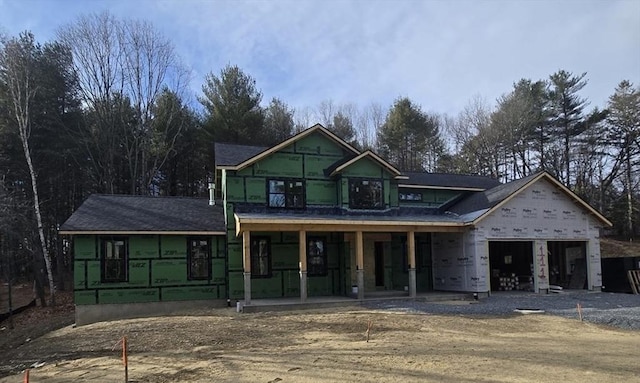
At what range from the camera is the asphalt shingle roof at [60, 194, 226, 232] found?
56.1 feet

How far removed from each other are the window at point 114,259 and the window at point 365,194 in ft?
28.8

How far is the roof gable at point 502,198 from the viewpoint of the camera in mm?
19609

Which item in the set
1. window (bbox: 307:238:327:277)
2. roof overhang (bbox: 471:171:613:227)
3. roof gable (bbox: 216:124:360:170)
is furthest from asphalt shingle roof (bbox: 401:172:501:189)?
window (bbox: 307:238:327:277)

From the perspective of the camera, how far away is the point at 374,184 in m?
20.5

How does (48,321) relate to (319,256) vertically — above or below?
below

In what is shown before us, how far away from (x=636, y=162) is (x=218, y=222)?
35344mm

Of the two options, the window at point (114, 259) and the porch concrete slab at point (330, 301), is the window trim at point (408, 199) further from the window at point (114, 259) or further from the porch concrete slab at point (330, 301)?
the window at point (114, 259)

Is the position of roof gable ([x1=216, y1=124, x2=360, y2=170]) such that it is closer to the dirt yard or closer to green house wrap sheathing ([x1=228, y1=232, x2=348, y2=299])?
green house wrap sheathing ([x1=228, y1=232, x2=348, y2=299])

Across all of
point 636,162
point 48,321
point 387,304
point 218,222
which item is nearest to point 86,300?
point 48,321

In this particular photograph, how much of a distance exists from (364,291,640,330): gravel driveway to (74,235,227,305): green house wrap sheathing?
593cm

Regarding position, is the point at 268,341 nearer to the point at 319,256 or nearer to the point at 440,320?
the point at 440,320

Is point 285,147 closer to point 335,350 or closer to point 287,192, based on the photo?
point 287,192

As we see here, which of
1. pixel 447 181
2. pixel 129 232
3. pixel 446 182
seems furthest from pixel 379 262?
pixel 129 232

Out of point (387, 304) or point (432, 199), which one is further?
point (432, 199)
